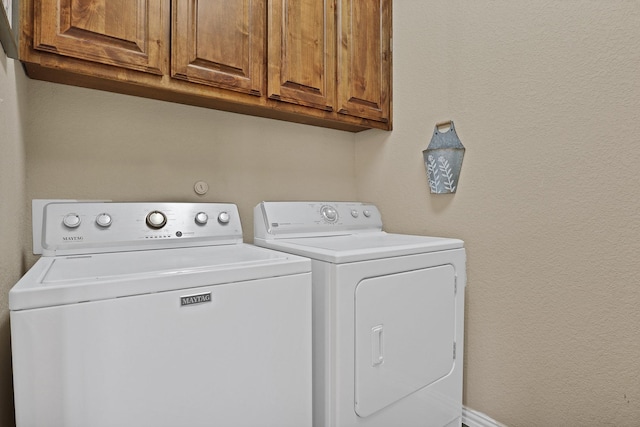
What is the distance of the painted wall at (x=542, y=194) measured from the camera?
3.81 feet

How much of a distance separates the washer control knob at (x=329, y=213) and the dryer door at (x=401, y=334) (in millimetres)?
603

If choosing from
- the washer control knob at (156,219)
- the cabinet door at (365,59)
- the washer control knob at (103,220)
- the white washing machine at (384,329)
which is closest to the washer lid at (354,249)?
the white washing machine at (384,329)

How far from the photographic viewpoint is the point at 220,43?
1.40m

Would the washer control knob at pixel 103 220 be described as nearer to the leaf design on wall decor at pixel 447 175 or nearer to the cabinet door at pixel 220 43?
the cabinet door at pixel 220 43

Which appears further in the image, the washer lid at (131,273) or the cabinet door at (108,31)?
the cabinet door at (108,31)

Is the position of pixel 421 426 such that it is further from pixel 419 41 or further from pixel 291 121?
pixel 419 41

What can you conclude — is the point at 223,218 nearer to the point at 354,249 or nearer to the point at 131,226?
the point at 131,226

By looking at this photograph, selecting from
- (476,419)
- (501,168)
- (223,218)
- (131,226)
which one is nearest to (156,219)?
(131,226)

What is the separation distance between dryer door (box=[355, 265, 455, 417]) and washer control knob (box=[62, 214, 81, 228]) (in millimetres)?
1040

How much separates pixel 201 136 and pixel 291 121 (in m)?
0.52

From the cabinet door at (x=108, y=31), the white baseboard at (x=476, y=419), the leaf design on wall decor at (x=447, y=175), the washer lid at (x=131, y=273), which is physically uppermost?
the cabinet door at (x=108, y=31)

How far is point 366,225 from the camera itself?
6.41 feet

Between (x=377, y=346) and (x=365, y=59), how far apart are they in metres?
1.46

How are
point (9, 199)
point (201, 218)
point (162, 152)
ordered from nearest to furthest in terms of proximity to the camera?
point (9, 199) < point (201, 218) < point (162, 152)
